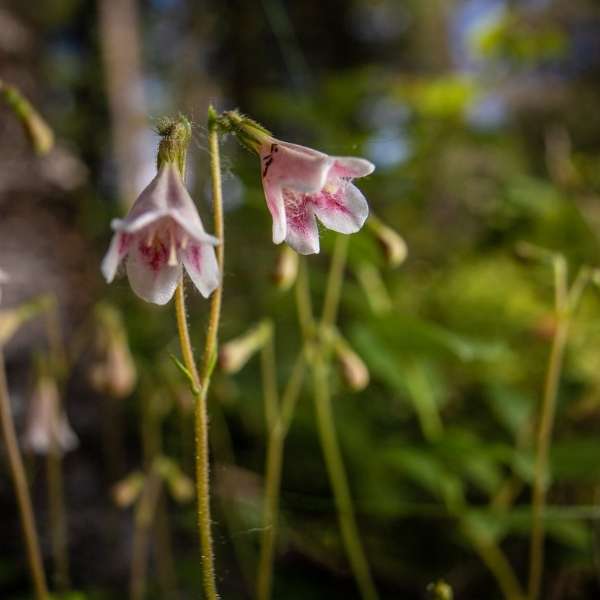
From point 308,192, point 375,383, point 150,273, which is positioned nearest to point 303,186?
point 308,192

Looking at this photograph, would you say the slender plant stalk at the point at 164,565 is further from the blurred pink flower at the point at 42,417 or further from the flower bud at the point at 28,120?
the flower bud at the point at 28,120

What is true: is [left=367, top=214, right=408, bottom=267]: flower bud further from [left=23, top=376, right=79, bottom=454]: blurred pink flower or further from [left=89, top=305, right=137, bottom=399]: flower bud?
[left=23, top=376, right=79, bottom=454]: blurred pink flower

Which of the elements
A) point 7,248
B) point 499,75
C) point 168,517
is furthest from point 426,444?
point 499,75

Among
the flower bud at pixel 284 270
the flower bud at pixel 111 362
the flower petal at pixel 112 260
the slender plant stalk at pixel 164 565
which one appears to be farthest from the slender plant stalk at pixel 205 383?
the slender plant stalk at pixel 164 565

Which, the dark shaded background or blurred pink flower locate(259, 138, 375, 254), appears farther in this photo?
the dark shaded background

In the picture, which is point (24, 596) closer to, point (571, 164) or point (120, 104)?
point (571, 164)

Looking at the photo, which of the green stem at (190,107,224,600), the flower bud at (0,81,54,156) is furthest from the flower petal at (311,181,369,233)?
the flower bud at (0,81,54,156)
